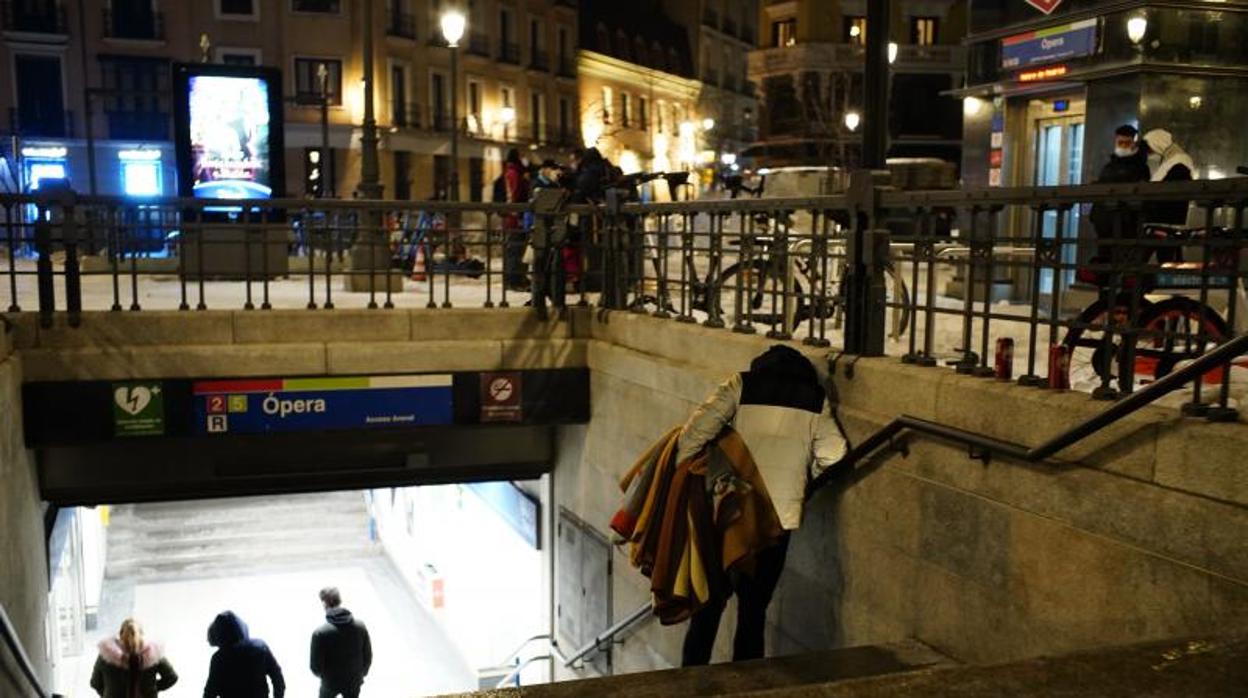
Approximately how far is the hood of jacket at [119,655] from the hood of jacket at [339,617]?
1707mm

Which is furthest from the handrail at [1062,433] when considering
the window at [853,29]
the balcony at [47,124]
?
the window at [853,29]

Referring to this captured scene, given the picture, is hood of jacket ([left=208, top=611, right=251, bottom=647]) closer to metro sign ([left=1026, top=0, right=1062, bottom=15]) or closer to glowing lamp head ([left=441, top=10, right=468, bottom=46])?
metro sign ([left=1026, top=0, right=1062, bottom=15])

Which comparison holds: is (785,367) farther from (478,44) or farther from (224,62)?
(478,44)

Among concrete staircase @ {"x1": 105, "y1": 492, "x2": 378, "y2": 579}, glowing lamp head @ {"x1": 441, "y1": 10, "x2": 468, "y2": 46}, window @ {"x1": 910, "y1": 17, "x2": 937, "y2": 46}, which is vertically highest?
window @ {"x1": 910, "y1": 17, "x2": 937, "y2": 46}

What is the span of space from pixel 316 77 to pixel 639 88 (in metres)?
26.6

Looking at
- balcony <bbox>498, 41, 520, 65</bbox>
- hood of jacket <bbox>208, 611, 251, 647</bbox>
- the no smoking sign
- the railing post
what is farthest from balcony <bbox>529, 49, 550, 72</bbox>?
the railing post

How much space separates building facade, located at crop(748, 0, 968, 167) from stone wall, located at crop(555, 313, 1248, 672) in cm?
3967

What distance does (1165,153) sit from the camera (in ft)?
22.9

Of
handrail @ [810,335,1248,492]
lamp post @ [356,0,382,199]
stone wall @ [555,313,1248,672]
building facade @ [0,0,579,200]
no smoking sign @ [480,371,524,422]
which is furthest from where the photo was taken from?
building facade @ [0,0,579,200]

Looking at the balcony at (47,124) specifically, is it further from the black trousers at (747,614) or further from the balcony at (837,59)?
the black trousers at (747,614)

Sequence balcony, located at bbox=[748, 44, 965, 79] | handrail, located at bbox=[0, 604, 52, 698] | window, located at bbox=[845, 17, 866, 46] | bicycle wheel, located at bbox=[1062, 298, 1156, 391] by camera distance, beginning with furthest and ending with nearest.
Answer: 1. window, located at bbox=[845, 17, 866, 46]
2. balcony, located at bbox=[748, 44, 965, 79]
3. handrail, located at bbox=[0, 604, 52, 698]
4. bicycle wheel, located at bbox=[1062, 298, 1156, 391]

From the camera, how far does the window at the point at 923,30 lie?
50188 mm

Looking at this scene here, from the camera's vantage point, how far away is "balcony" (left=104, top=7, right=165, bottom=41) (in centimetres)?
4194

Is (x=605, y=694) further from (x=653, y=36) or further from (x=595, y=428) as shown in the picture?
(x=653, y=36)
